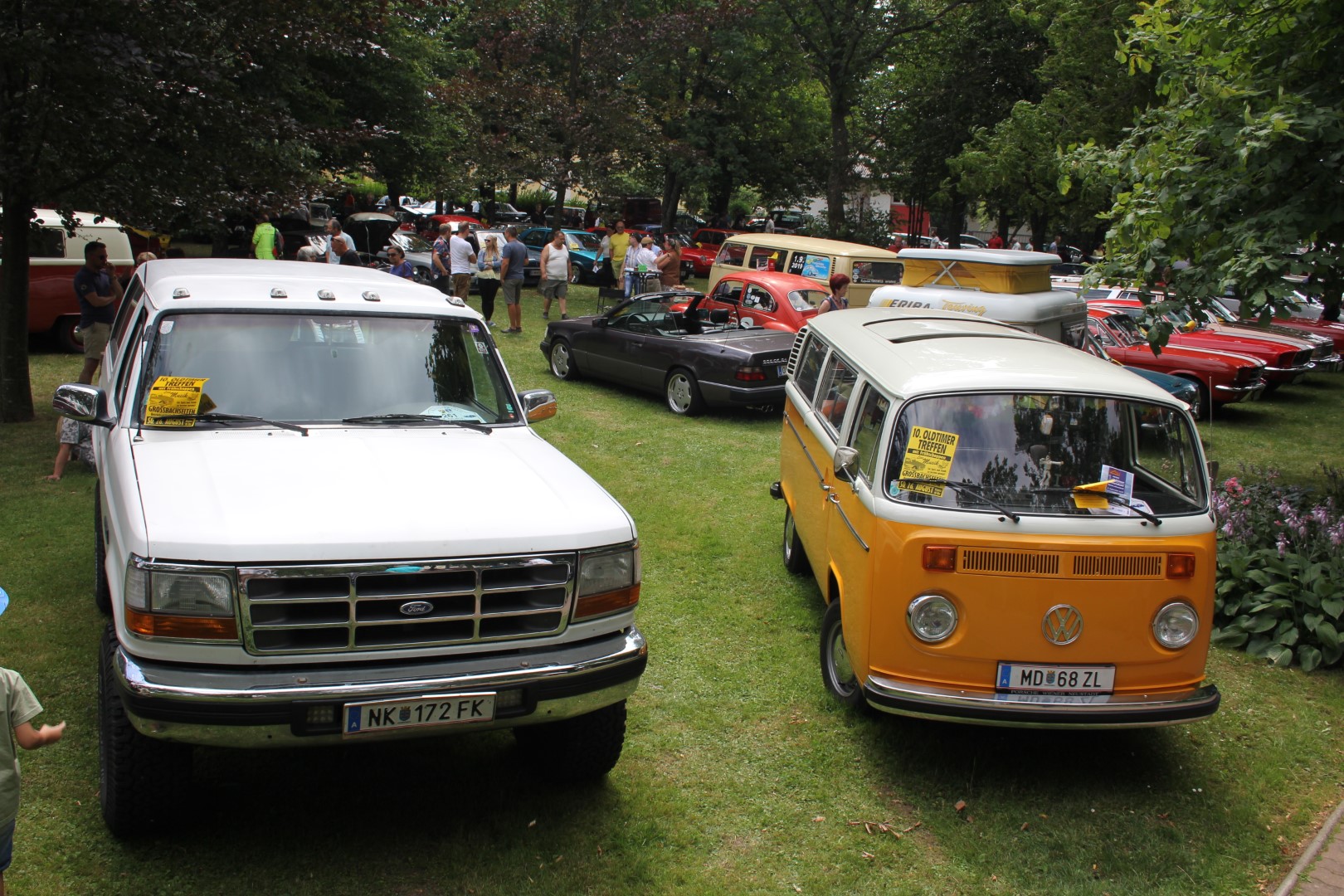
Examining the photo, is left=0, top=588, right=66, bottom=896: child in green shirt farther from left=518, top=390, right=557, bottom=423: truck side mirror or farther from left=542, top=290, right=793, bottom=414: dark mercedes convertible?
left=542, top=290, right=793, bottom=414: dark mercedes convertible

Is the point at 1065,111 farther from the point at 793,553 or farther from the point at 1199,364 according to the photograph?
the point at 793,553

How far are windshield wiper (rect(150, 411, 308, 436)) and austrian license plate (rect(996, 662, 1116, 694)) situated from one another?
3357mm

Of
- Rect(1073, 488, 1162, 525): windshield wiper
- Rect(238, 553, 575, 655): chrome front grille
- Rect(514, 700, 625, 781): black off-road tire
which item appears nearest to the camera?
Rect(238, 553, 575, 655): chrome front grille

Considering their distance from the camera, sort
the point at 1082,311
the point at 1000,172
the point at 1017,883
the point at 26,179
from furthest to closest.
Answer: the point at 1000,172, the point at 1082,311, the point at 26,179, the point at 1017,883

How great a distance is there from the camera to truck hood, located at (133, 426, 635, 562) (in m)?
3.65

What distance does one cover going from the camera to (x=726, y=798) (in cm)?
471

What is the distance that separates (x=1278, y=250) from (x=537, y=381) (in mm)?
9434

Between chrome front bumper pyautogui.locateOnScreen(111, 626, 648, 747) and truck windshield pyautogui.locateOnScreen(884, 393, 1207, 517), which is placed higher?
truck windshield pyautogui.locateOnScreen(884, 393, 1207, 517)

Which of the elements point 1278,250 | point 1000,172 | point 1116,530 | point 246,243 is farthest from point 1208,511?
point 246,243

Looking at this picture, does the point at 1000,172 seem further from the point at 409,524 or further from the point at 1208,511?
the point at 409,524

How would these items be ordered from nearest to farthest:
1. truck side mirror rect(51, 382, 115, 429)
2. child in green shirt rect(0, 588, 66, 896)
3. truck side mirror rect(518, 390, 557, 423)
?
child in green shirt rect(0, 588, 66, 896), truck side mirror rect(51, 382, 115, 429), truck side mirror rect(518, 390, 557, 423)

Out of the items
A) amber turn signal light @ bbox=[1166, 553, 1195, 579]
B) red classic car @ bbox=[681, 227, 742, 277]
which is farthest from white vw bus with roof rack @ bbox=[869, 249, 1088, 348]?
red classic car @ bbox=[681, 227, 742, 277]

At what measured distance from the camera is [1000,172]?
2430 centimetres

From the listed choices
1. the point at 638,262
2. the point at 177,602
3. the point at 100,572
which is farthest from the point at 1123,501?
the point at 638,262
